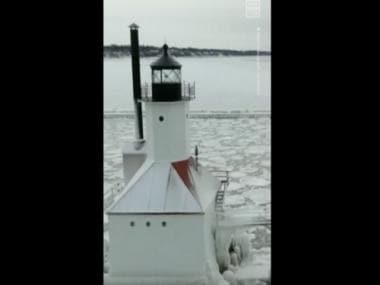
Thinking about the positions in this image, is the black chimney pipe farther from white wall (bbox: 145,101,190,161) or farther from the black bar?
white wall (bbox: 145,101,190,161)

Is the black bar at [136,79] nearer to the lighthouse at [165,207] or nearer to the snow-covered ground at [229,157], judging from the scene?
the snow-covered ground at [229,157]

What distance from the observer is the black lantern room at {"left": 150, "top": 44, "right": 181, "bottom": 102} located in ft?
14.0

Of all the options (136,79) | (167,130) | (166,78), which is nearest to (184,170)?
(167,130)

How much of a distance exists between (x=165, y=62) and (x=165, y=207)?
4.01 feet

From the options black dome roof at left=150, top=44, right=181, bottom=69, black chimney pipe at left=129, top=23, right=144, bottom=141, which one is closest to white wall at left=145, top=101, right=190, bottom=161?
black dome roof at left=150, top=44, right=181, bottom=69

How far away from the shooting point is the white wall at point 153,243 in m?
3.66

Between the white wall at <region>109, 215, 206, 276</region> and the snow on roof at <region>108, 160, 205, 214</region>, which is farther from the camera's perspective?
the snow on roof at <region>108, 160, 205, 214</region>

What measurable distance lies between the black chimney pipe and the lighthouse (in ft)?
1.70

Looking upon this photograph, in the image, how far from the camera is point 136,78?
15.8 feet

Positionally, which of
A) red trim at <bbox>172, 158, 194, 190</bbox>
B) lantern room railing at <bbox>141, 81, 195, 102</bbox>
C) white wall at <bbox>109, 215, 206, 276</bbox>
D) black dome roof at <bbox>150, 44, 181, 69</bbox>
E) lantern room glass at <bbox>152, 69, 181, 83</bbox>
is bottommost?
white wall at <bbox>109, 215, 206, 276</bbox>

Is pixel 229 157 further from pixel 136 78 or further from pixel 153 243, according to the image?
pixel 153 243
